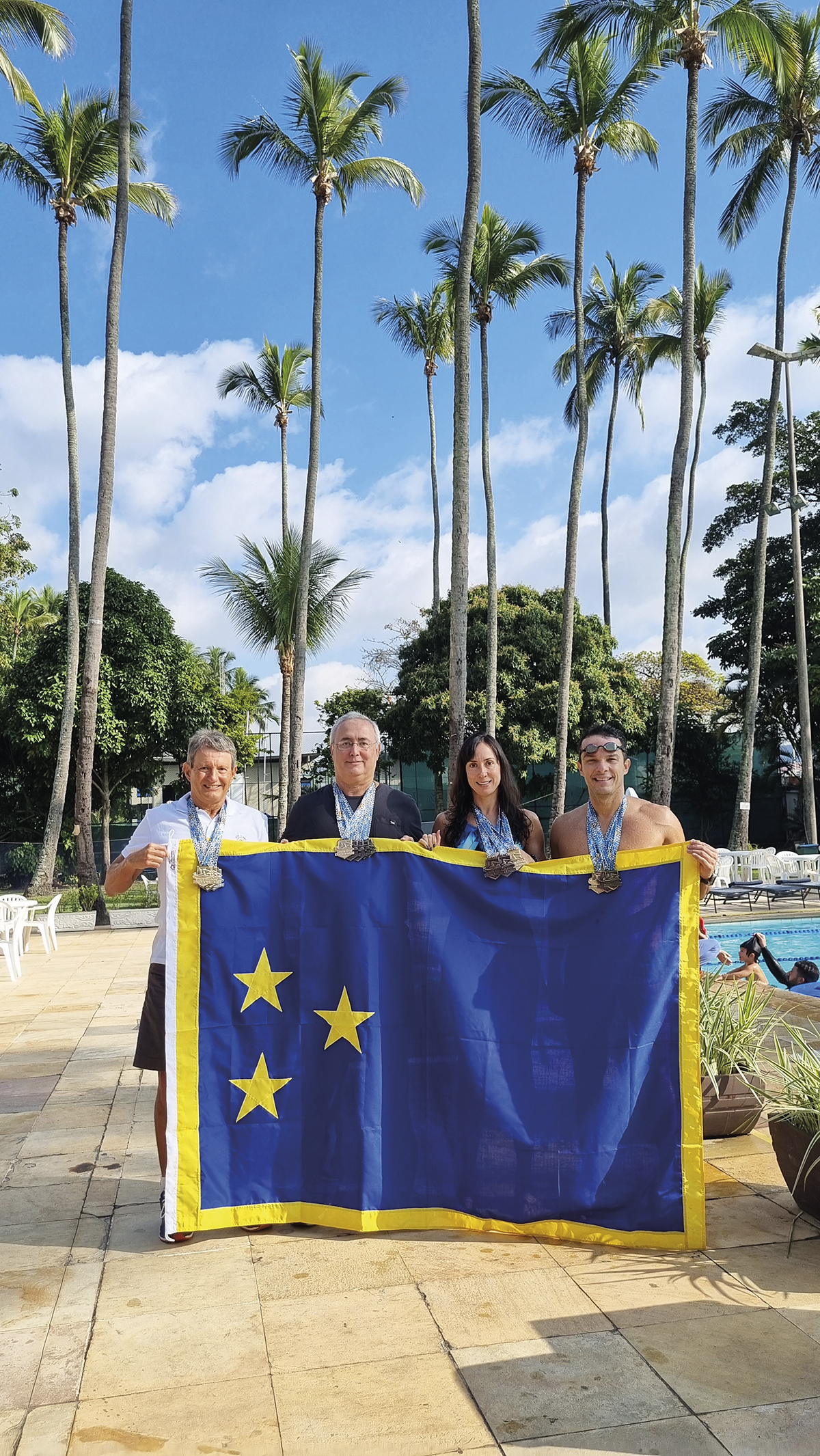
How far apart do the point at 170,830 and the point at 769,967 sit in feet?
21.3

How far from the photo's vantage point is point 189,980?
12.0 ft

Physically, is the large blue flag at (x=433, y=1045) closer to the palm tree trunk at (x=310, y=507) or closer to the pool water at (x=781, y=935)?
the pool water at (x=781, y=935)

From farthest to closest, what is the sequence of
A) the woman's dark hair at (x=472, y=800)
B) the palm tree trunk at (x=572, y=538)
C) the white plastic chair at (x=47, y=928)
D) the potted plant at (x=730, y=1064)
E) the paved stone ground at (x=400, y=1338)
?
1. the palm tree trunk at (x=572, y=538)
2. the white plastic chair at (x=47, y=928)
3. the potted plant at (x=730, y=1064)
4. the woman's dark hair at (x=472, y=800)
5. the paved stone ground at (x=400, y=1338)

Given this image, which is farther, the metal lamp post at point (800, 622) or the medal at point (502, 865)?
the metal lamp post at point (800, 622)

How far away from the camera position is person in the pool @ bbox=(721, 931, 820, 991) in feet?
23.6

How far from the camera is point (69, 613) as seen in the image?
703 inches

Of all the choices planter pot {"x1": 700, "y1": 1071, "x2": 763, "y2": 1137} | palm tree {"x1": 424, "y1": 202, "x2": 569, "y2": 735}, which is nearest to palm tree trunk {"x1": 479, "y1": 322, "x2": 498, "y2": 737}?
palm tree {"x1": 424, "y1": 202, "x2": 569, "y2": 735}

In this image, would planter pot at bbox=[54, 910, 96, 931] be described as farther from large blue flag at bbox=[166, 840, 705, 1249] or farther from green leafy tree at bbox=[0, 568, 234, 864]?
large blue flag at bbox=[166, 840, 705, 1249]

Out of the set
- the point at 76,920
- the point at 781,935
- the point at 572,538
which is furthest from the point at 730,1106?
the point at 572,538

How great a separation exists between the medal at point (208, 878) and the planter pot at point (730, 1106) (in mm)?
2173

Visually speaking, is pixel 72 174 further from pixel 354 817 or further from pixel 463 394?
pixel 354 817

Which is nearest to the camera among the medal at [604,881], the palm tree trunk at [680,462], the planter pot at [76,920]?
the medal at [604,881]

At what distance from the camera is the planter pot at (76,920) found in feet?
49.8

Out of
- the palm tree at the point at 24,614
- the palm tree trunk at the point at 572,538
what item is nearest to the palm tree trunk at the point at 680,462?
the palm tree trunk at the point at 572,538
